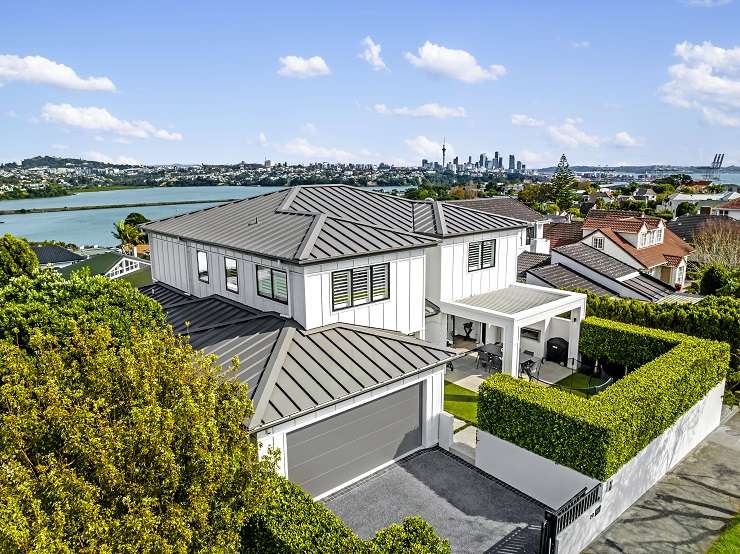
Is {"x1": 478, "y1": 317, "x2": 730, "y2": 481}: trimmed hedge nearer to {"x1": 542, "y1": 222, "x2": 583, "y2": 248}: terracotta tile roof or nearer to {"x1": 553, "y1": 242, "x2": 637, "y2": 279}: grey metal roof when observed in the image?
{"x1": 553, "y1": 242, "x2": 637, "y2": 279}: grey metal roof

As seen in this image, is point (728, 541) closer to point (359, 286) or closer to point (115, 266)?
point (359, 286)

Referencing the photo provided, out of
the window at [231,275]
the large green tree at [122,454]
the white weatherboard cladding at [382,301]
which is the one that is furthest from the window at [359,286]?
the large green tree at [122,454]

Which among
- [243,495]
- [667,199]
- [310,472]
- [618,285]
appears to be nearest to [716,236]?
[618,285]

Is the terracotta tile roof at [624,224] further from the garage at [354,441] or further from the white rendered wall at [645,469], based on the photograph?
the garage at [354,441]

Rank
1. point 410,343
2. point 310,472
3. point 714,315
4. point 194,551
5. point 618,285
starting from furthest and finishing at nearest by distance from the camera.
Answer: point 618,285
point 714,315
point 410,343
point 310,472
point 194,551

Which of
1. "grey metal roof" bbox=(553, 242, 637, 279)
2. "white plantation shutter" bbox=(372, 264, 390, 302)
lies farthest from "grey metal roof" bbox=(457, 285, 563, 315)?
"grey metal roof" bbox=(553, 242, 637, 279)

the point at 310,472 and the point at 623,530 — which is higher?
the point at 310,472

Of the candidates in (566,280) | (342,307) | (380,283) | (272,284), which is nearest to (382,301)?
(380,283)

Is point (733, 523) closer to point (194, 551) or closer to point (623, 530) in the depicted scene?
point (623, 530)
